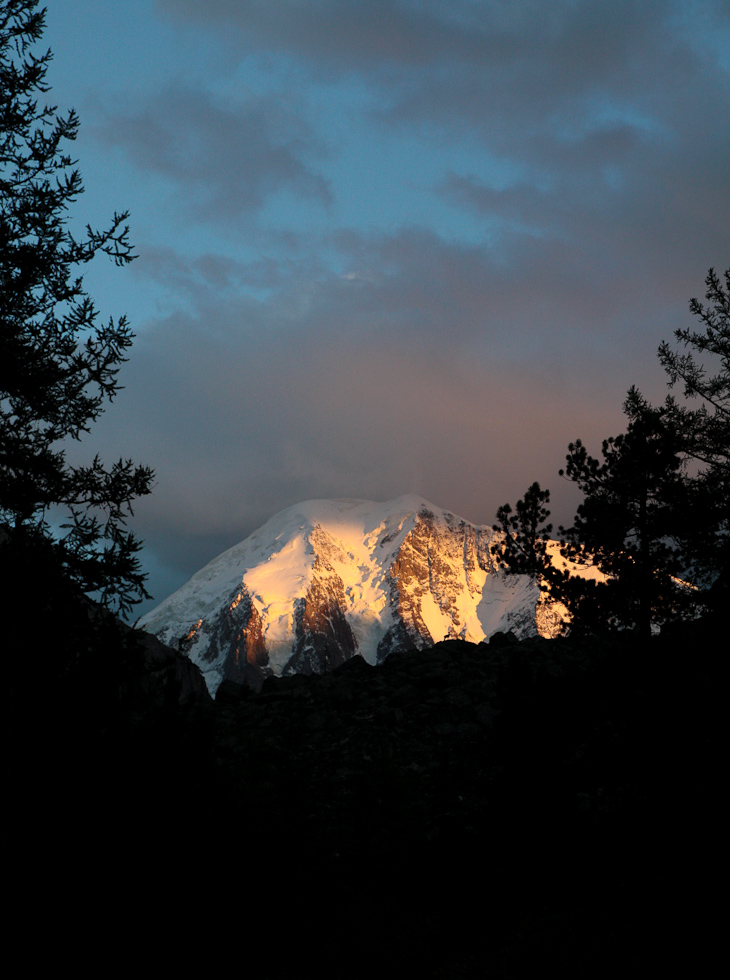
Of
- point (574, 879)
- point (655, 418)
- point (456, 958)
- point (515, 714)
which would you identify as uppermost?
point (655, 418)

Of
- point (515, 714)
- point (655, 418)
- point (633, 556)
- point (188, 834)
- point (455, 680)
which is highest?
point (655, 418)

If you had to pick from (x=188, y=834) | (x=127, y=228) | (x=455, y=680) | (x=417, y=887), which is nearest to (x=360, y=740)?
(x=455, y=680)

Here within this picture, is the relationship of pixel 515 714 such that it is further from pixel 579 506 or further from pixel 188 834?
pixel 579 506

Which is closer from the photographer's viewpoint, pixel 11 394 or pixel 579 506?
pixel 11 394

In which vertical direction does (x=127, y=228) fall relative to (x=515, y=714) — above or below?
above

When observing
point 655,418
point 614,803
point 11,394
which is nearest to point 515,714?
point 614,803

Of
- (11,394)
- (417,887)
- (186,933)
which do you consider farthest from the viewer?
(11,394)

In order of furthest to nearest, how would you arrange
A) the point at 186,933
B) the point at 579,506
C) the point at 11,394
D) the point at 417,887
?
the point at 579,506 → the point at 11,394 → the point at 417,887 → the point at 186,933

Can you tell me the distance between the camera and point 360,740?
679 inches

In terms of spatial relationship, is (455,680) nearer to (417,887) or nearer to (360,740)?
(360,740)

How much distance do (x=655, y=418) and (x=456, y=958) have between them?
16261 millimetres

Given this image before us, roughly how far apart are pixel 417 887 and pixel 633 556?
45.9ft

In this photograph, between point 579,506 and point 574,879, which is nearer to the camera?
point 574,879

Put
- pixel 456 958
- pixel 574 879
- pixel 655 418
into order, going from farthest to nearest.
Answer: pixel 655 418
pixel 574 879
pixel 456 958
